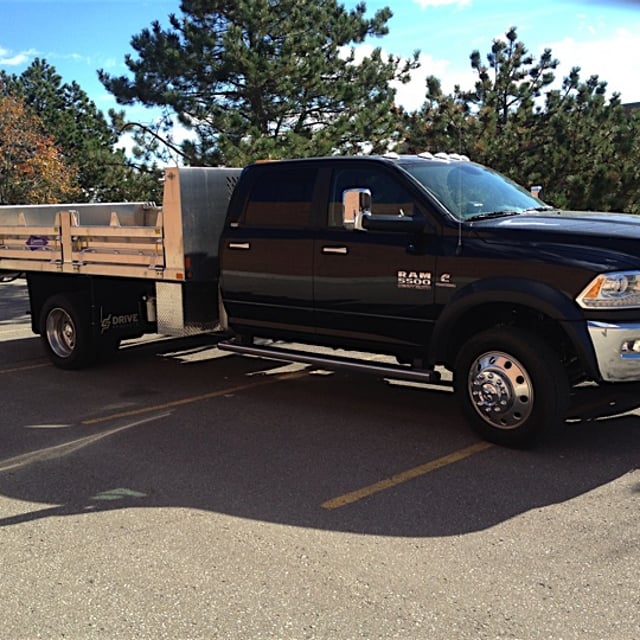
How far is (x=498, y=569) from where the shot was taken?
12.7ft

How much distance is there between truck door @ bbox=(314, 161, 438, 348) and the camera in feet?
20.0

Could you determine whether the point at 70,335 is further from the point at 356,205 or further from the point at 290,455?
the point at 356,205

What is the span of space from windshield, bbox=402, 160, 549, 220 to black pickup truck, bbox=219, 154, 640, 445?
14 millimetres

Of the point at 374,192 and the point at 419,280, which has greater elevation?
the point at 374,192

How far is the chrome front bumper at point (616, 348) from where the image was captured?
514 centimetres

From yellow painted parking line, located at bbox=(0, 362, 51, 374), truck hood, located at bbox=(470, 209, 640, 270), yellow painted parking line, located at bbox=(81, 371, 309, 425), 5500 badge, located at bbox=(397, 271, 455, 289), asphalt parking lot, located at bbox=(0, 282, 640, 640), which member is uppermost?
truck hood, located at bbox=(470, 209, 640, 270)

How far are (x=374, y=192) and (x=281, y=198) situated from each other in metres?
0.97

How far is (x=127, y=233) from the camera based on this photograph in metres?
7.97

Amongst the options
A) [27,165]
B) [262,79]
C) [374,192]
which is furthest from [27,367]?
[27,165]

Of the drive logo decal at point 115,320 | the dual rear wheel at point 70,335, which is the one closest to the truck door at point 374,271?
the drive logo decal at point 115,320

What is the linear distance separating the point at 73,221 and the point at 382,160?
3.88 meters

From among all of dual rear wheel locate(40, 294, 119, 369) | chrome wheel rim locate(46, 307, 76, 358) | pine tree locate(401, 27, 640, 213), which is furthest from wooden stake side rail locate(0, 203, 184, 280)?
pine tree locate(401, 27, 640, 213)

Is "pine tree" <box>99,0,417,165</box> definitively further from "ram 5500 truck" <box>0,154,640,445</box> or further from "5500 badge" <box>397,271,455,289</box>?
"5500 badge" <box>397,271,455,289</box>

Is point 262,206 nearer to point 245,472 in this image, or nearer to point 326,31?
point 245,472
